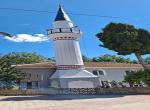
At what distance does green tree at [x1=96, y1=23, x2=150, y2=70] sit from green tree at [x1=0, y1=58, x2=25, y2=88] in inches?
455

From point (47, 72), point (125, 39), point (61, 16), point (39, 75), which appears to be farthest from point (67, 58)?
point (125, 39)

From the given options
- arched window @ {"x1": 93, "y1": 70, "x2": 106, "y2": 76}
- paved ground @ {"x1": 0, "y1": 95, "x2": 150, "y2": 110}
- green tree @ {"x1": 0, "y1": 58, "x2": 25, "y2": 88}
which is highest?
arched window @ {"x1": 93, "y1": 70, "x2": 106, "y2": 76}

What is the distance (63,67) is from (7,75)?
8.48 m

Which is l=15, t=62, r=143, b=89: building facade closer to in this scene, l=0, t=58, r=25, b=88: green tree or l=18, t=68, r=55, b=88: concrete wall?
l=18, t=68, r=55, b=88: concrete wall

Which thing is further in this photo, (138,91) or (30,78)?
(30,78)

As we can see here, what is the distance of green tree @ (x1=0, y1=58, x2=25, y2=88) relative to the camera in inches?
1539

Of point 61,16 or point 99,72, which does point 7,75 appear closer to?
point 61,16

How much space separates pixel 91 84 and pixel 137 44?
11277mm

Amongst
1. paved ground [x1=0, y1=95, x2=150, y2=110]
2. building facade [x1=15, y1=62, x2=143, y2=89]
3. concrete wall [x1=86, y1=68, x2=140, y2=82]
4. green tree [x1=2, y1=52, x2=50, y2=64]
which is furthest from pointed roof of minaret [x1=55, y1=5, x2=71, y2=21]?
green tree [x1=2, y1=52, x2=50, y2=64]

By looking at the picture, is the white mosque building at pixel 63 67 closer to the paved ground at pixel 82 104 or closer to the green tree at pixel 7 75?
the green tree at pixel 7 75

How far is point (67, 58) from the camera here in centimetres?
4566

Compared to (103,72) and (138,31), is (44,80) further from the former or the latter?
(138,31)

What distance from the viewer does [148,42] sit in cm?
3644

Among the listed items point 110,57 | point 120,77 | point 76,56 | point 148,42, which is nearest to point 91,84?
point 76,56
